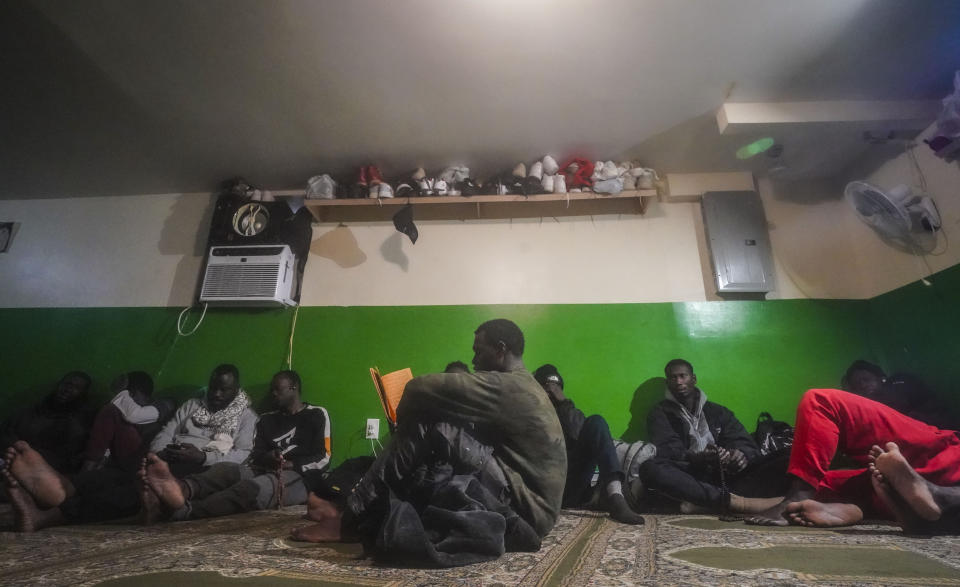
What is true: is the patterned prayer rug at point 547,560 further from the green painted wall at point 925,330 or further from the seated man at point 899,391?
the green painted wall at point 925,330

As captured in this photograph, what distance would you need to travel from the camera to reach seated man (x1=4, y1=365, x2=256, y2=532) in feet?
6.09

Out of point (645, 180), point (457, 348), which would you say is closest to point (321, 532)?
point (457, 348)

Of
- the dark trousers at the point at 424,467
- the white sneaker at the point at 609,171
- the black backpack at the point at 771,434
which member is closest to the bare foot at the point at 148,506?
the dark trousers at the point at 424,467

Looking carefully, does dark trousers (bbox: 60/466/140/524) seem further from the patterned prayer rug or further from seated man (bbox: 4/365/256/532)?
the patterned prayer rug

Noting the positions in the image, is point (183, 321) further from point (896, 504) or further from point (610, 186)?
point (896, 504)

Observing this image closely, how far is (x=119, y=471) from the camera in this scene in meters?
2.59

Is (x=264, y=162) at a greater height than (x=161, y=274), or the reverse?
(x=264, y=162)

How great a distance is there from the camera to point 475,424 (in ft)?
4.81

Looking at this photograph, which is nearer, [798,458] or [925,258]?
[798,458]

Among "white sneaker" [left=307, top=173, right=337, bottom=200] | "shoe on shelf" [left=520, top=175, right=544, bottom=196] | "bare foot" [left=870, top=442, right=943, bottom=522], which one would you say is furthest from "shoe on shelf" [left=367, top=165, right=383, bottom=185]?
"bare foot" [left=870, top=442, right=943, bottom=522]

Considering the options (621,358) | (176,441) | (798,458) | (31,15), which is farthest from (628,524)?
(31,15)

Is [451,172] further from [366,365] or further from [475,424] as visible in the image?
[475,424]

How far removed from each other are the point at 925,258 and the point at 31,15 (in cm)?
611

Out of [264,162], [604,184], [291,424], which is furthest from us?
[264,162]
